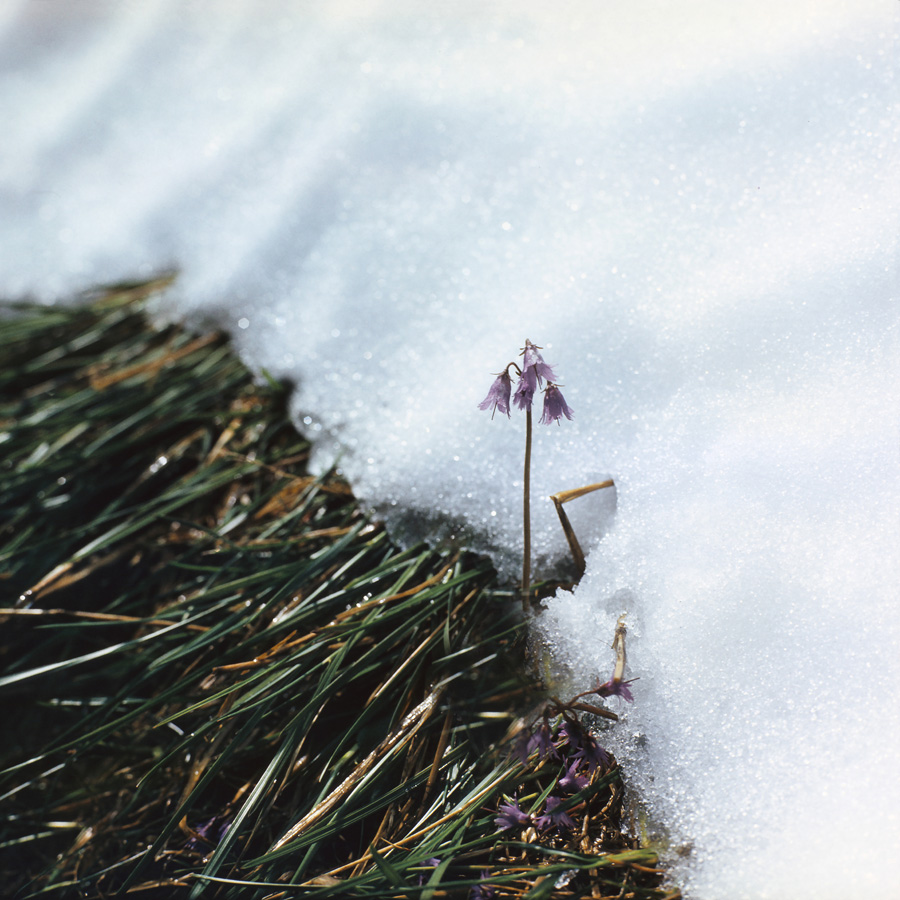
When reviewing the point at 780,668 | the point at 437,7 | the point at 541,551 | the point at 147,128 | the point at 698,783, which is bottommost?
the point at 698,783

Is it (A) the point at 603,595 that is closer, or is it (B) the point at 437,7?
(A) the point at 603,595

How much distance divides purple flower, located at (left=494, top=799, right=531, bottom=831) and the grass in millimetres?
19

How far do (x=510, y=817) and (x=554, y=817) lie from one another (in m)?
0.06

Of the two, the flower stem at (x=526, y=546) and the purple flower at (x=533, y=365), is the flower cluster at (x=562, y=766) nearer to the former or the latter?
the flower stem at (x=526, y=546)

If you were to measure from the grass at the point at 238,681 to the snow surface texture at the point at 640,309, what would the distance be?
105mm

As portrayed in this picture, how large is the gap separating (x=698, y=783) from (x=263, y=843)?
2.18 feet

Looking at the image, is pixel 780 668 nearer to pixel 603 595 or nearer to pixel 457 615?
pixel 603 595

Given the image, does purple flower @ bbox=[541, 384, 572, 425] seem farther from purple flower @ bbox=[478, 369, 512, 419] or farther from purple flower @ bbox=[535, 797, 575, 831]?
purple flower @ bbox=[535, 797, 575, 831]

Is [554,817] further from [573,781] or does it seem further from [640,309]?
[640,309]

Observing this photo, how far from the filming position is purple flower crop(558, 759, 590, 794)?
3.18ft

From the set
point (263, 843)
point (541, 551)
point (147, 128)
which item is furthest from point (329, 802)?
point (147, 128)

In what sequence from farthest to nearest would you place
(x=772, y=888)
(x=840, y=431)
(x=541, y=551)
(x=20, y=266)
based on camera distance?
(x=20, y=266) → (x=541, y=551) → (x=840, y=431) → (x=772, y=888)

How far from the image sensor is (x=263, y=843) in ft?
3.52

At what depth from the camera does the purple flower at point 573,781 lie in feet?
3.18
